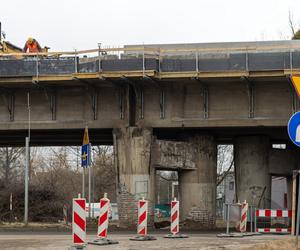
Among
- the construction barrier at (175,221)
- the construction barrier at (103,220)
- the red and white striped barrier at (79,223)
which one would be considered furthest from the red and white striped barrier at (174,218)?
the red and white striped barrier at (79,223)

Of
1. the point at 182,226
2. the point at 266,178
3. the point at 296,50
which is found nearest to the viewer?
the point at 296,50

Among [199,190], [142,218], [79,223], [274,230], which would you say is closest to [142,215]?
[142,218]

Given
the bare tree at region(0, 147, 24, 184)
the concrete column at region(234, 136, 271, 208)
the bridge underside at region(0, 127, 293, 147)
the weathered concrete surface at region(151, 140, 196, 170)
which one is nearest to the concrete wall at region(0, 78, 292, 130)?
the bridge underside at region(0, 127, 293, 147)

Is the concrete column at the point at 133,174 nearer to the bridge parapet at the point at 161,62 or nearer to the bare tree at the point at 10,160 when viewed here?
the bridge parapet at the point at 161,62

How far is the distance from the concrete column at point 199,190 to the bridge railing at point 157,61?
4552 mm

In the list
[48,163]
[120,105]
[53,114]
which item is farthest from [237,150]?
[48,163]

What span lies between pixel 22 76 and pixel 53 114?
2.61 meters

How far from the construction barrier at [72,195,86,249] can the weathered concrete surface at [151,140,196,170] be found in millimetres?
16133

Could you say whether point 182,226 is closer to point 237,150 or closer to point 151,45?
point 237,150

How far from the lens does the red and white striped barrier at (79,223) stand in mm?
13055

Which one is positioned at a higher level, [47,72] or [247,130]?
[47,72]

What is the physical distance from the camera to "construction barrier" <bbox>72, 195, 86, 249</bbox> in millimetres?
13047

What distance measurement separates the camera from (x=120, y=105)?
98.5 ft

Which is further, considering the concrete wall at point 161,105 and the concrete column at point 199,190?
the concrete column at point 199,190
